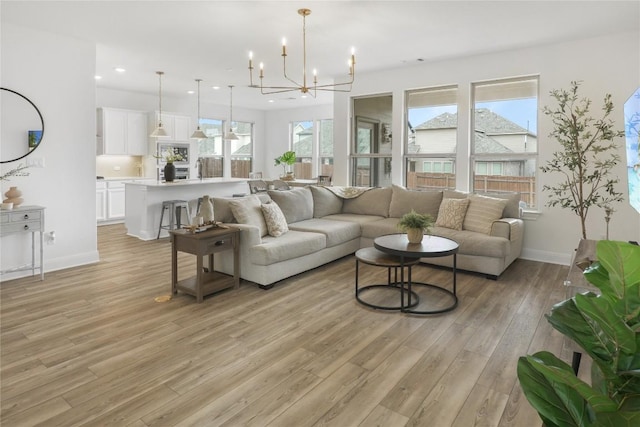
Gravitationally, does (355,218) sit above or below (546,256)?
above

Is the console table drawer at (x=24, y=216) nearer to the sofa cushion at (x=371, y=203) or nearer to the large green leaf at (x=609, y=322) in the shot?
the sofa cushion at (x=371, y=203)

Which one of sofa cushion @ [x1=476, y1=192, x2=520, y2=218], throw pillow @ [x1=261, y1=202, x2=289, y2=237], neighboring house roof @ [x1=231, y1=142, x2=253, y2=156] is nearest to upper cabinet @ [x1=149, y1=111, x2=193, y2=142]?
neighboring house roof @ [x1=231, y1=142, x2=253, y2=156]

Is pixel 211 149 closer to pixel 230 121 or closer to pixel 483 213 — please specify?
pixel 230 121

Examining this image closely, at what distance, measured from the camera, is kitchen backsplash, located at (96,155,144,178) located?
8383 mm

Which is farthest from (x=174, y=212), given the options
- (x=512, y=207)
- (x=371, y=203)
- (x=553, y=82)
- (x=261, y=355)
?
(x=553, y=82)

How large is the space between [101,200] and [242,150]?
4152 mm

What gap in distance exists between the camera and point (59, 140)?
4633 mm

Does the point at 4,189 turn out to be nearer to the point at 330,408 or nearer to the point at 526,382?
the point at 330,408

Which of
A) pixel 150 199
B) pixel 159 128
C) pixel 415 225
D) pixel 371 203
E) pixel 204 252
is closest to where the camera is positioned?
pixel 204 252

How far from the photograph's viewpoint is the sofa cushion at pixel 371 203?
590 cm

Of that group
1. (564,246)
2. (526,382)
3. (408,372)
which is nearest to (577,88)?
(564,246)

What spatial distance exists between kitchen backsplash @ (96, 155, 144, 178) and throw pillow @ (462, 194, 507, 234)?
7055 mm

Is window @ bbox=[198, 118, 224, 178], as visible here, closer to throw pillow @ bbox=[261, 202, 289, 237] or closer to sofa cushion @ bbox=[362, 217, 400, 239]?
sofa cushion @ bbox=[362, 217, 400, 239]

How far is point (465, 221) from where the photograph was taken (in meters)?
4.90
